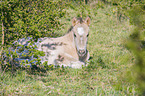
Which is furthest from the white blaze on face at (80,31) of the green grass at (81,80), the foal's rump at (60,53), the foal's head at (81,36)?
the green grass at (81,80)

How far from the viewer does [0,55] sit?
5.93 m

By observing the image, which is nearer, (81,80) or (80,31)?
(81,80)

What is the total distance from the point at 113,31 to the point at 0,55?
767 cm

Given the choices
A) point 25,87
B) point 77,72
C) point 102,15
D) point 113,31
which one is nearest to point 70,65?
point 77,72

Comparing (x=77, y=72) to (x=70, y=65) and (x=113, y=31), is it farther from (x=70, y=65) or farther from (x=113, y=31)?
(x=113, y=31)

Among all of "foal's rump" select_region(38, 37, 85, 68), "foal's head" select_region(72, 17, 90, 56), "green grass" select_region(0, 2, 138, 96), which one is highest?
"foal's head" select_region(72, 17, 90, 56)

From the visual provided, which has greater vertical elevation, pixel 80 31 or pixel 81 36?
pixel 80 31

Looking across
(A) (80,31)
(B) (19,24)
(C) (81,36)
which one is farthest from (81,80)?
(B) (19,24)

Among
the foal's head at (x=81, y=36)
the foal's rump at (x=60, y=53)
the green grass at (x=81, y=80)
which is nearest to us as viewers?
the green grass at (x=81, y=80)

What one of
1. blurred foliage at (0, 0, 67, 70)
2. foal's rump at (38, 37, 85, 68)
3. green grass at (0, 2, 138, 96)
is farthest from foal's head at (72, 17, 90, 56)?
blurred foliage at (0, 0, 67, 70)

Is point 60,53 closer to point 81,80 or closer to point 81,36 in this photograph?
point 81,36

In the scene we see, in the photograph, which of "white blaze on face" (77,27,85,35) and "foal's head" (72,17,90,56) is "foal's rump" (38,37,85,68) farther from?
"white blaze on face" (77,27,85,35)

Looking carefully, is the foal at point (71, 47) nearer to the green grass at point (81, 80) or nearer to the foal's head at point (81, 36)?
the foal's head at point (81, 36)

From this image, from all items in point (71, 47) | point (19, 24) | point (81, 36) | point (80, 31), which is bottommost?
point (71, 47)
